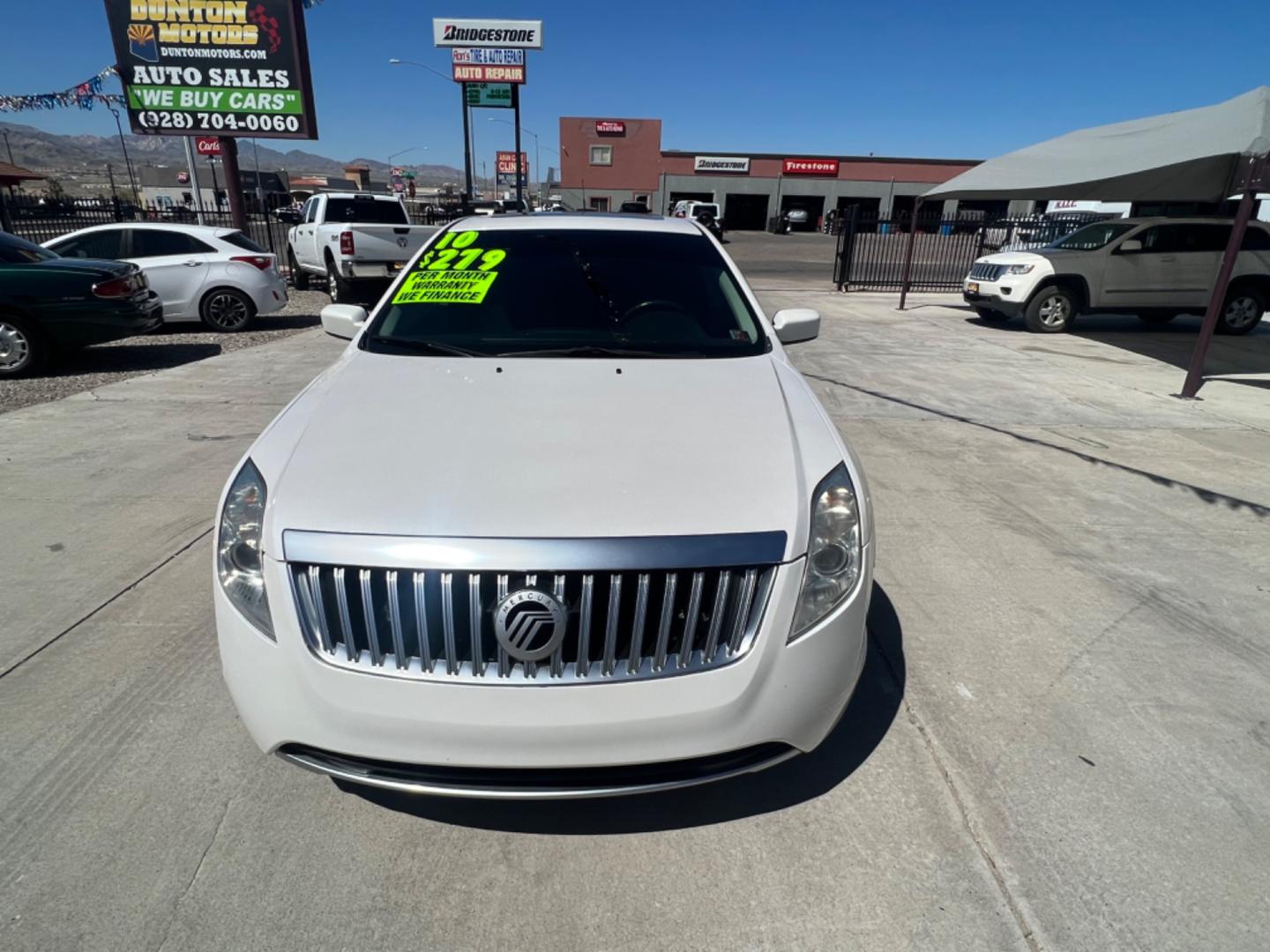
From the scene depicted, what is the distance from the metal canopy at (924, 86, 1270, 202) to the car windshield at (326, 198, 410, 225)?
425 inches

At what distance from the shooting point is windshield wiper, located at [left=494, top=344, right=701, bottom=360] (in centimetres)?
288

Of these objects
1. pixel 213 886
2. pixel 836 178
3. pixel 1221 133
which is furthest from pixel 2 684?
pixel 836 178

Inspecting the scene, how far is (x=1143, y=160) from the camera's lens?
957 centimetres

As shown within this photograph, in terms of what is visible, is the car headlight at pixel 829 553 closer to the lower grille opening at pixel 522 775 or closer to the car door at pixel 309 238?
the lower grille opening at pixel 522 775

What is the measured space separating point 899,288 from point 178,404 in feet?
59.6

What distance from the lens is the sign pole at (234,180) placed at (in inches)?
613

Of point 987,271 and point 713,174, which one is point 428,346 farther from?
point 713,174

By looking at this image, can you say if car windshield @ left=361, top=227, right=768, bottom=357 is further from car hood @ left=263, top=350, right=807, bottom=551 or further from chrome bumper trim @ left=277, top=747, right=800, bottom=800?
chrome bumper trim @ left=277, top=747, right=800, bottom=800

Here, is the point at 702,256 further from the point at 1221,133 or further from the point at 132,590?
the point at 1221,133

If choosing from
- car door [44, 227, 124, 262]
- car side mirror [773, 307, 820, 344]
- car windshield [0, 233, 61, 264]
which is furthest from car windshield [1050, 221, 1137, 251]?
car door [44, 227, 124, 262]

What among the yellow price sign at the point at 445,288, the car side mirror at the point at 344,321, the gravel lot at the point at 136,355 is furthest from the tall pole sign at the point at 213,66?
the yellow price sign at the point at 445,288

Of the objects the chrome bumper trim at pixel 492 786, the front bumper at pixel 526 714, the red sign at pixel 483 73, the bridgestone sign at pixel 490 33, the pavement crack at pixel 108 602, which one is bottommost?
the pavement crack at pixel 108 602

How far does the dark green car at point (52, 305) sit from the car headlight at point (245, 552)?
7.08 m

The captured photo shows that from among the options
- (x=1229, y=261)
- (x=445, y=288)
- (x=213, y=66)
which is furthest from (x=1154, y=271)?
(x=213, y=66)
